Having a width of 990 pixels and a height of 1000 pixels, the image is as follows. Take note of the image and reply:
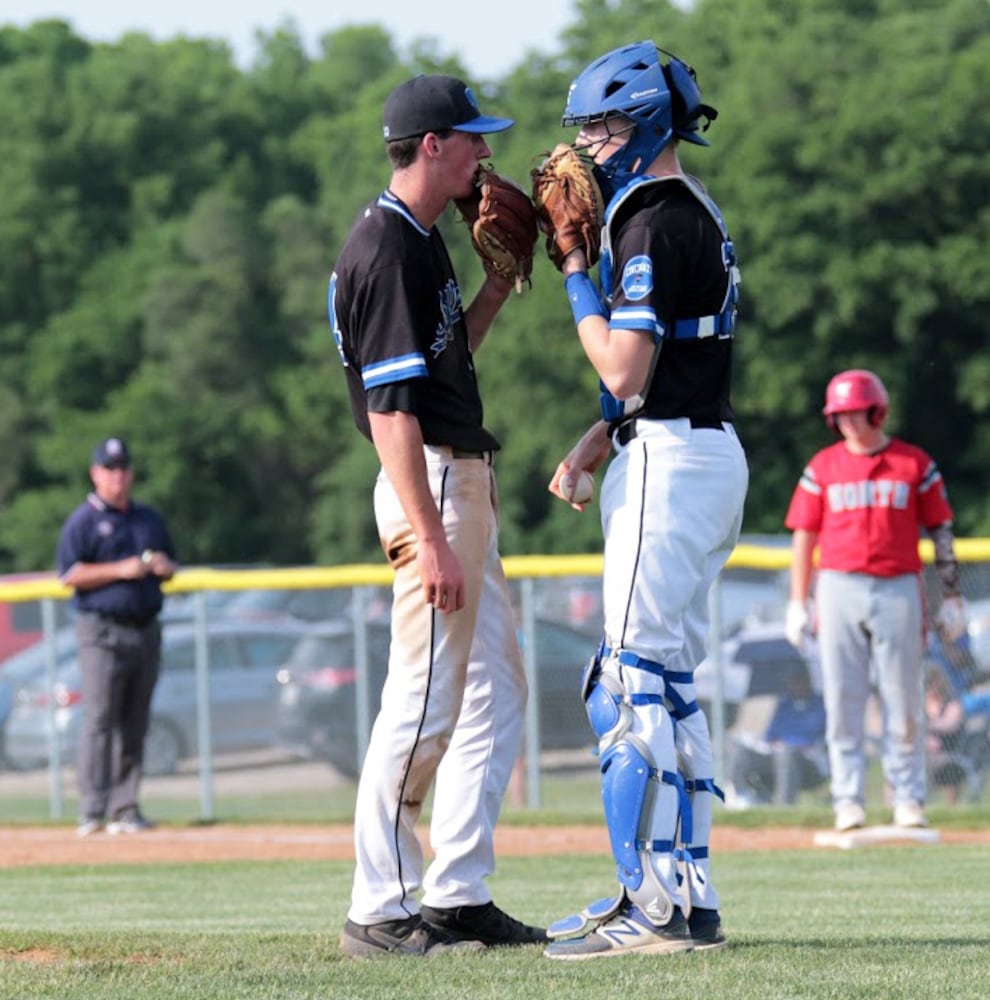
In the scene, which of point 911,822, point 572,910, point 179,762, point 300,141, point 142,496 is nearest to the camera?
point 572,910

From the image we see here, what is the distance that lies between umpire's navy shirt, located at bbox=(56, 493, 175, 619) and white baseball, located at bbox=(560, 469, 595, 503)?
7814 mm

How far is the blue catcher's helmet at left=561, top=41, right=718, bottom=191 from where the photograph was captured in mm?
6090

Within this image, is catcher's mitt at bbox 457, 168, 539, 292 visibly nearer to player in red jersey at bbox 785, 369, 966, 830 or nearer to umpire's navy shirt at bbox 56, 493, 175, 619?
player in red jersey at bbox 785, 369, 966, 830

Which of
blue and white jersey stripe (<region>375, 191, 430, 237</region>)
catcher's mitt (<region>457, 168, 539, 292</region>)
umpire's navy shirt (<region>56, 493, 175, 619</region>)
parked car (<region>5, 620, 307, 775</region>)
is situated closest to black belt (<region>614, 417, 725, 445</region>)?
catcher's mitt (<region>457, 168, 539, 292</region>)

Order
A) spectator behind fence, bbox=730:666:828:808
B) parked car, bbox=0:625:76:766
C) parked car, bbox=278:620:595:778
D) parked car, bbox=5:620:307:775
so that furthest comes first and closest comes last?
1. parked car, bbox=0:625:76:766
2. parked car, bbox=5:620:307:775
3. parked car, bbox=278:620:595:778
4. spectator behind fence, bbox=730:666:828:808

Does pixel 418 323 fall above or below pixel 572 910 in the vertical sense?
above

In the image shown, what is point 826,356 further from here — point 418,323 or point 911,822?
point 418,323

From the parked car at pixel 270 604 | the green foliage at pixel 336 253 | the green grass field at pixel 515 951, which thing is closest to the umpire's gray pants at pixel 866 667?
the green grass field at pixel 515 951

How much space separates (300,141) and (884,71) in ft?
112

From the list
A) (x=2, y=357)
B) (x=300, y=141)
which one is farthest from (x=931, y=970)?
(x=300, y=141)

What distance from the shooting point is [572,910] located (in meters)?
8.00

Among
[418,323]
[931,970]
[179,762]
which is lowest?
[179,762]

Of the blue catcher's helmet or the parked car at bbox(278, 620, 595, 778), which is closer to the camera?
the blue catcher's helmet

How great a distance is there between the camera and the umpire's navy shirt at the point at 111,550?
1371cm
